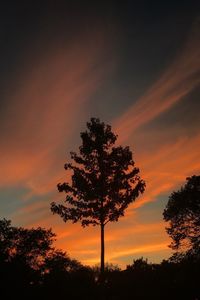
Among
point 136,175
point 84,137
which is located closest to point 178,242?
point 136,175

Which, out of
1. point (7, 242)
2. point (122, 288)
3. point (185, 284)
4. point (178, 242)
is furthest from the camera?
point (7, 242)

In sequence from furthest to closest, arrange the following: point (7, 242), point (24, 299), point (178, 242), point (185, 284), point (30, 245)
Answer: point (30, 245) → point (7, 242) → point (178, 242) → point (185, 284) → point (24, 299)

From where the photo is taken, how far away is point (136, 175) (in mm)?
42625

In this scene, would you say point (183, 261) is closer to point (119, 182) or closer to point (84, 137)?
point (119, 182)

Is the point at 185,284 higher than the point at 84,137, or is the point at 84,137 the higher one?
Answer: the point at 84,137

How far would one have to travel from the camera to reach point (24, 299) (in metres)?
41.5

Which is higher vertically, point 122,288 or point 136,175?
point 136,175

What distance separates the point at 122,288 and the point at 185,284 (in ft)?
24.5

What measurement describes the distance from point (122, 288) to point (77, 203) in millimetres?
13238

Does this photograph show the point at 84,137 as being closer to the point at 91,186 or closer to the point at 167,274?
the point at 91,186

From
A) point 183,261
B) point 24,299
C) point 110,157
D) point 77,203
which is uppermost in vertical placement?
point 110,157

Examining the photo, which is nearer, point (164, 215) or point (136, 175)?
point (136, 175)

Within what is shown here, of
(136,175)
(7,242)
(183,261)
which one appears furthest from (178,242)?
(7,242)

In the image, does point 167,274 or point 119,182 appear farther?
point 167,274
